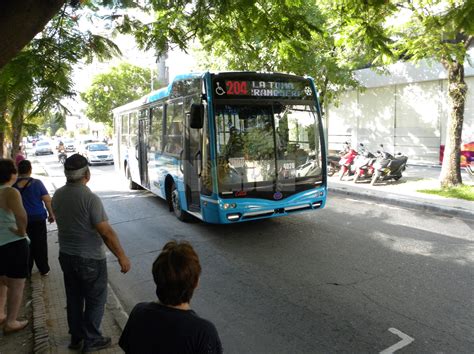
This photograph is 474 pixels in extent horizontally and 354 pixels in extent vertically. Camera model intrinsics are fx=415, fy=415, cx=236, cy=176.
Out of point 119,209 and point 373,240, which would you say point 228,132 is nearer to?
point 373,240

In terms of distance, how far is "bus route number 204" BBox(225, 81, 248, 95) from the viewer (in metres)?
7.20

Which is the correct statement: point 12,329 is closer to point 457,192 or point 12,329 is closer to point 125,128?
point 457,192

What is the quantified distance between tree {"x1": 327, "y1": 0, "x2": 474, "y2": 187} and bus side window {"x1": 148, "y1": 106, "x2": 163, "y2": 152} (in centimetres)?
449

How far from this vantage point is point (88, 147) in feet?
91.4

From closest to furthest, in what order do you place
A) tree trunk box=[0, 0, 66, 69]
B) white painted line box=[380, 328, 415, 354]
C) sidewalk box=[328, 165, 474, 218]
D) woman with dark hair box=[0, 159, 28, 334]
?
1. tree trunk box=[0, 0, 66, 69]
2. white painted line box=[380, 328, 415, 354]
3. woman with dark hair box=[0, 159, 28, 334]
4. sidewalk box=[328, 165, 474, 218]

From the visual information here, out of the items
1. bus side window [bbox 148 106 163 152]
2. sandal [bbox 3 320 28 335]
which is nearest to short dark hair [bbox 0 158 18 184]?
sandal [bbox 3 320 28 335]

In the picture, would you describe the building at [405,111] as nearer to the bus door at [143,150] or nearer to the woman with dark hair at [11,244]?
the bus door at [143,150]

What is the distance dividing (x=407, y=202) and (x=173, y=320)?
9.92 metres

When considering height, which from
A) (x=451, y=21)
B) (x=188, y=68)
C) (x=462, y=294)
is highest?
(x=188, y=68)

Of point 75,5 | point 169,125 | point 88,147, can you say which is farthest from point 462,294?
point 88,147

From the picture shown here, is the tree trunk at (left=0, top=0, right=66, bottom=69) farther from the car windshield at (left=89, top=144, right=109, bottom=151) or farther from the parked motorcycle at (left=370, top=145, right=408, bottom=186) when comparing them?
the car windshield at (left=89, top=144, right=109, bottom=151)

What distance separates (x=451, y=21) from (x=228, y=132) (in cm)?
366

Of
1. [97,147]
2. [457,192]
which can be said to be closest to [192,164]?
[457,192]

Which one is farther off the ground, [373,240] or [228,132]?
[228,132]
